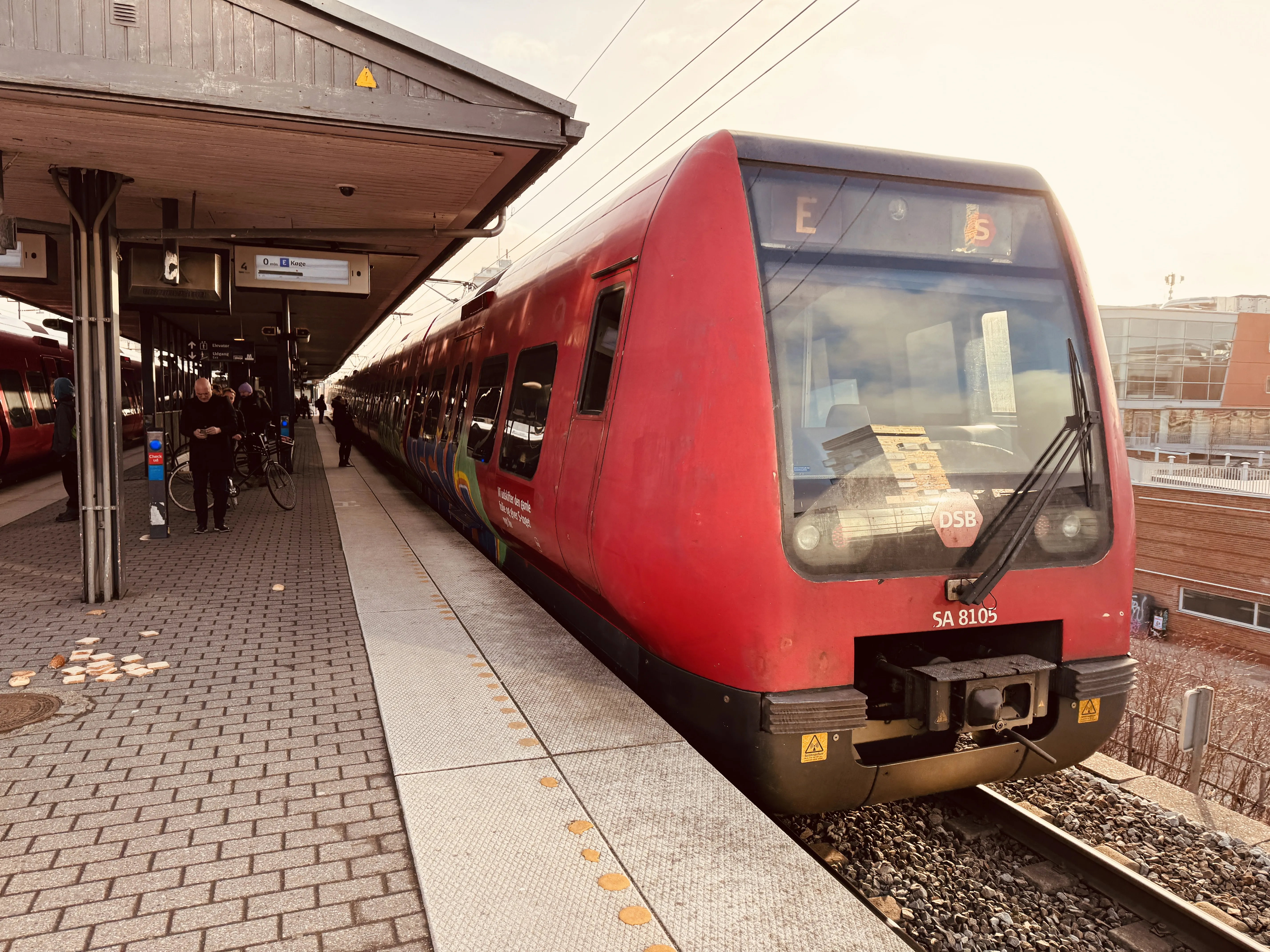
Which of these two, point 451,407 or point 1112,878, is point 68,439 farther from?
point 1112,878

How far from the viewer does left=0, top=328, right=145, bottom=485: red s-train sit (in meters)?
14.3

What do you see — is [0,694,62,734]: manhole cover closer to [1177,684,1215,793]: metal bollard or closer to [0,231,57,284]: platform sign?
[0,231,57,284]: platform sign

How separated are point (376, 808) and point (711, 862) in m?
1.29

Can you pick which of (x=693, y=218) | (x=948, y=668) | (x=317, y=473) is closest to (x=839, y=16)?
(x=693, y=218)

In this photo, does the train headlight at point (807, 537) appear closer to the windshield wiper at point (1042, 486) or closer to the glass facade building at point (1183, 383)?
the windshield wiper at point (1042, 486)

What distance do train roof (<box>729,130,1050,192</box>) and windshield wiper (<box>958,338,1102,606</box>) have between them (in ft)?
2.74

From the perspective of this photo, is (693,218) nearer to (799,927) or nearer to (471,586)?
(799,927)

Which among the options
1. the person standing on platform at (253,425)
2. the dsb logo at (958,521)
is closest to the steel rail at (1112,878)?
the dsb logo at (958,521)

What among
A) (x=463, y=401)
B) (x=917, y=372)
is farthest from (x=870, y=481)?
(x=463, y=401)

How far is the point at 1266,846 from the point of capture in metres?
4.24

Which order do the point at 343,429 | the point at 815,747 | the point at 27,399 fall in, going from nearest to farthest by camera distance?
the point at 815,747, the point at 27,399, the point at 343,429

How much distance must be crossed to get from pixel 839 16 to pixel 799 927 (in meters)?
7.85

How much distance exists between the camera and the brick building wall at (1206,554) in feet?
105

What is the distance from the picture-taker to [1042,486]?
368cm
